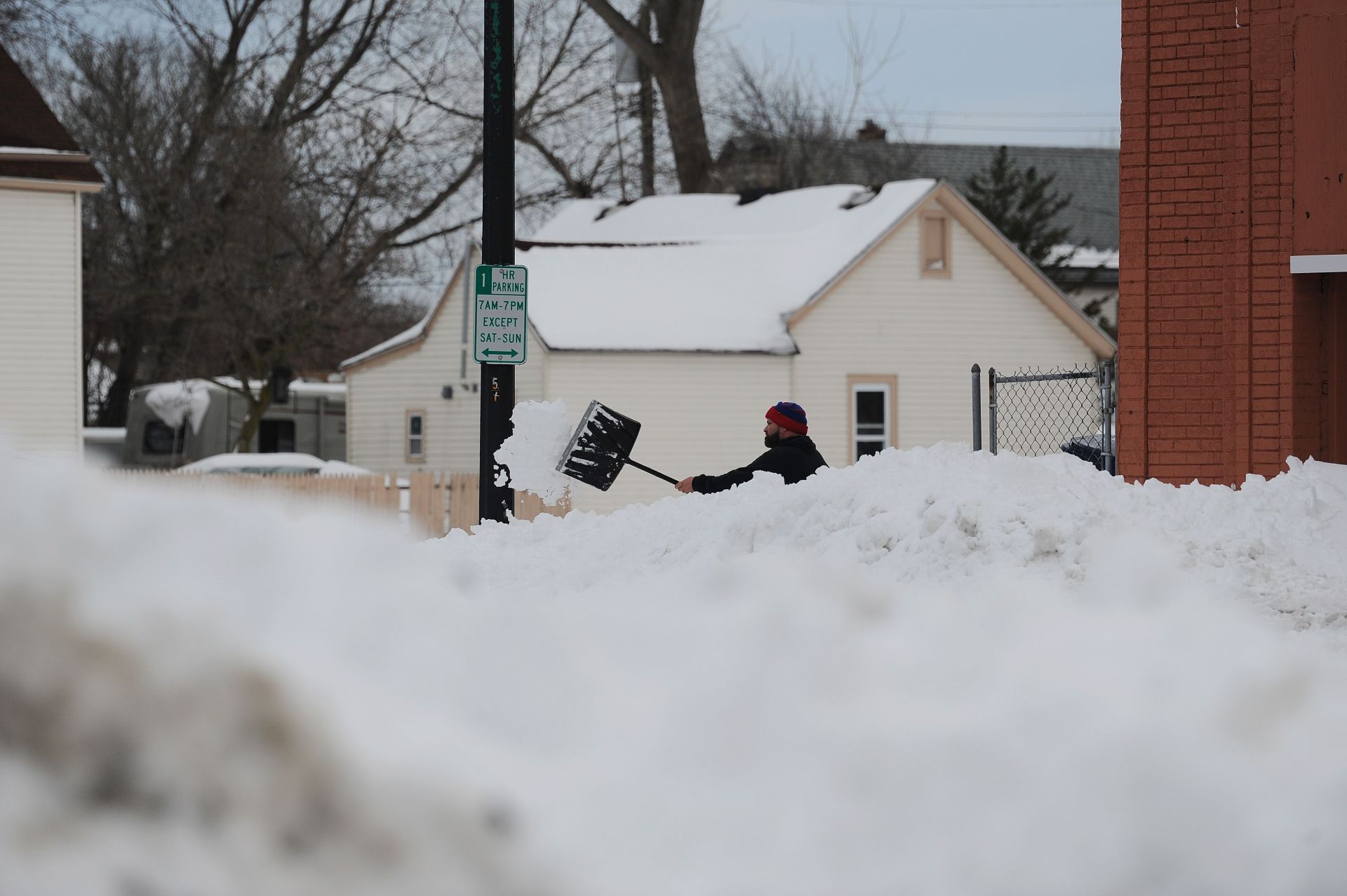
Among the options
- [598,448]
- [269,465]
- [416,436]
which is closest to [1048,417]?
[416,436]

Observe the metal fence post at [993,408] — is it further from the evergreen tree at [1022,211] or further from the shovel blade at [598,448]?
the evergreen tree at [1022,211]

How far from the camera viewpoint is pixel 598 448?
9266mm

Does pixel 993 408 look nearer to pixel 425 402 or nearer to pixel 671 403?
pixel 671 403

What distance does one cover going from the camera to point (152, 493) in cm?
320

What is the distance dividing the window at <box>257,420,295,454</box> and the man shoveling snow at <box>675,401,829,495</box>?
25.5 m

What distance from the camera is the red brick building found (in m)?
9.24

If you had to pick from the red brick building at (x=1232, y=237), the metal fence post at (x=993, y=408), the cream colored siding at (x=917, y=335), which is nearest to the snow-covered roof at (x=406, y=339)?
the cream colored siding at (x=917, y=335)

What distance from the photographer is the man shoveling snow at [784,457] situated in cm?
907

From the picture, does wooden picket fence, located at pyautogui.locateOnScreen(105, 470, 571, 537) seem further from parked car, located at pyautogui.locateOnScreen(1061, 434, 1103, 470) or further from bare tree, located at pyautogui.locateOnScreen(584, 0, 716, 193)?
bare tree, located at pyautogui.locateOnScreen(584, 0, 716, 193)

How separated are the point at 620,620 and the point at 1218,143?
7271 mm

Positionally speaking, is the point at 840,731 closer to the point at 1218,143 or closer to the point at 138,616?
the point at 138,616

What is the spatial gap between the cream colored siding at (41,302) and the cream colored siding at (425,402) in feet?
21.7

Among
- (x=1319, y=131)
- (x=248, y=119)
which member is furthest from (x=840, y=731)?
(x=248, y=119)

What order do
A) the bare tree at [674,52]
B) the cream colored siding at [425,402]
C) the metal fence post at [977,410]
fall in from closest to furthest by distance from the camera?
the metal fence post at [977,410] → the cream colored siding at [425,402] → the bare tree at [674,52]
